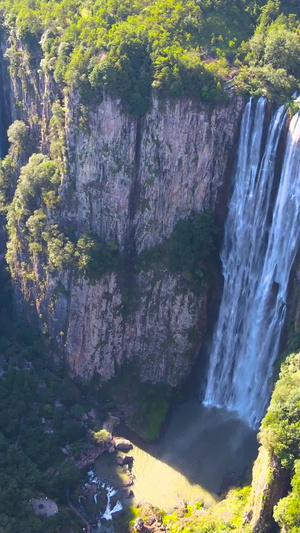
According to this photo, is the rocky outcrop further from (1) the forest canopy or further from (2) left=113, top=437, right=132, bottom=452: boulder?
(1) the forest canopy

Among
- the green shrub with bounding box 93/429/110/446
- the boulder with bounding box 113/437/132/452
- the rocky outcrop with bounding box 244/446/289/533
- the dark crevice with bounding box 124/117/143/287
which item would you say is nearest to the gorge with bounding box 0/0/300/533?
the dark crevice with bounding box 124/117/143/287

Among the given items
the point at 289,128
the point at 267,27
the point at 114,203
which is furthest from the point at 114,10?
the point at 289,128

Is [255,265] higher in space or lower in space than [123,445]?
higher

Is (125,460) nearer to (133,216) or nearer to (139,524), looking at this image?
(139,524)

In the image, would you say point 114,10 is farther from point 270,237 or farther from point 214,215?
point 270,237

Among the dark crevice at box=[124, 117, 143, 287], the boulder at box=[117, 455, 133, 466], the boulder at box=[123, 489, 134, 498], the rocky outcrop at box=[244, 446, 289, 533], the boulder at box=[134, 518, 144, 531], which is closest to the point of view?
the rocky outcrop at box=[244, 446, 289, 533]

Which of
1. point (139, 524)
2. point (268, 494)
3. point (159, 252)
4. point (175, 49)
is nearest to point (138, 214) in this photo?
point (159, 252)
